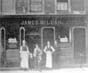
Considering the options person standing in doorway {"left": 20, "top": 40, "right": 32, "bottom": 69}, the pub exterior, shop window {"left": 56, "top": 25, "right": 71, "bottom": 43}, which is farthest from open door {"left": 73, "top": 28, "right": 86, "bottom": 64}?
person standing in doorway {"left": 20, "top": 40, "right": 32, "bottom": 69}

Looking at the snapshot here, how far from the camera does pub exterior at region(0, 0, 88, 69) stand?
10.4 m

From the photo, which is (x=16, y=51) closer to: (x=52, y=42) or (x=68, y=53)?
(x=52, y=42)

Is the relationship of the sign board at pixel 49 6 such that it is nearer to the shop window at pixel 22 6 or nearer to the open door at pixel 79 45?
the shop window at pixel 22 6

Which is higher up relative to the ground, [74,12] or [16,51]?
[74,12]

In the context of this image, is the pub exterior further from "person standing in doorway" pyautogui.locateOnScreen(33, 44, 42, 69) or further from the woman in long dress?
"person standing in doorway" pyautogui.locateOnScreen(33, 44, 42, 69)

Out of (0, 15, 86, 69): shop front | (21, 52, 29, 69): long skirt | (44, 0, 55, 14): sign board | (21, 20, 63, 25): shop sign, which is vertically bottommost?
(21, 52, 29, 69): long skirt

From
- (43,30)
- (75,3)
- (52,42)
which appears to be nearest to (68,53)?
Result: (52,42)

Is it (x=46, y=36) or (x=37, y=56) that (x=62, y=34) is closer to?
(x=46, y=36)

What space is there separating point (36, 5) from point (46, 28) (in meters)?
1.18

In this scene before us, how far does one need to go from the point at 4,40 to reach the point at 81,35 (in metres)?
3.62

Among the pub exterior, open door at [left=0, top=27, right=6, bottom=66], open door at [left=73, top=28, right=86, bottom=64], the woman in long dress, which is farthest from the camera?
open door at [left=73, top=28, right=86, bottom=64]

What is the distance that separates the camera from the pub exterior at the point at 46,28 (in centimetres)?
1038

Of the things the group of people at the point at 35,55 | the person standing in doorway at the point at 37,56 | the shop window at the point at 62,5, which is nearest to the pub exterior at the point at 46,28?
the shop window at the point at 62,5

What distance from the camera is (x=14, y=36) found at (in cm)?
1045
